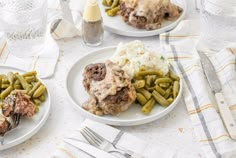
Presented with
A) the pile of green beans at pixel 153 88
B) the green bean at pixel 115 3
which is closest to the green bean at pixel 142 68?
the pile of green beans at pixel 153 88

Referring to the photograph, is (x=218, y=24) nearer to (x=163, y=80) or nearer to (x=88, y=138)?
(x=163, y=80)

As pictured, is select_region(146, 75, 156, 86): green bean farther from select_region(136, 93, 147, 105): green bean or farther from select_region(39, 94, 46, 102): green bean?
select_region(39, 94, 46, 102): green bean

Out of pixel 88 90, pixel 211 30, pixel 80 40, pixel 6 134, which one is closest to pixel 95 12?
pixel 80 40

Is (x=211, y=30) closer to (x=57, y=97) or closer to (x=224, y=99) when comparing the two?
(x=224, y=99)

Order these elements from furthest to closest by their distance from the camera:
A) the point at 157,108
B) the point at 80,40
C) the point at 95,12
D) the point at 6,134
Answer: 1. the point at 80,40
2. the point at 95,12
3. the point at 157,108
4. the point at 6,134

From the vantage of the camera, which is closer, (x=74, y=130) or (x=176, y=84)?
(x=74, y=130)

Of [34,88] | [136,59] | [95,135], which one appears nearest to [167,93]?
[136,59]

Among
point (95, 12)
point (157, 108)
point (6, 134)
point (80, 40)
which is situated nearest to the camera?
point (6, 134)
